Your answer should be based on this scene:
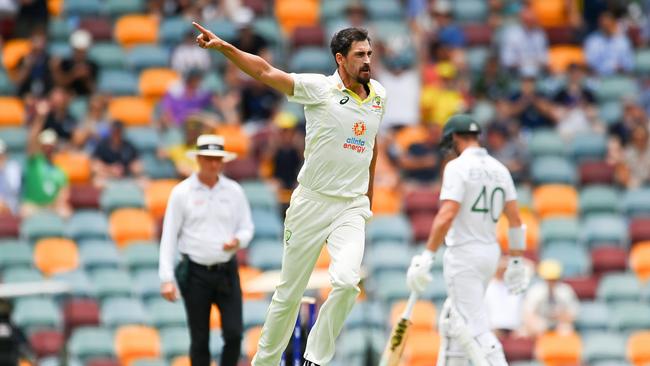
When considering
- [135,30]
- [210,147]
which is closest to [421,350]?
[210,147]

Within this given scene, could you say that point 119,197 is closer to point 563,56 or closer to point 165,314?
point 165,314

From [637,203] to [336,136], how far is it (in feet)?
31.6

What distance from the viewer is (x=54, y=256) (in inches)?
701

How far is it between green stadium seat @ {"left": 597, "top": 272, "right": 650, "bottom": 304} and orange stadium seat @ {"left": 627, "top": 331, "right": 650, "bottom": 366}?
73 cm

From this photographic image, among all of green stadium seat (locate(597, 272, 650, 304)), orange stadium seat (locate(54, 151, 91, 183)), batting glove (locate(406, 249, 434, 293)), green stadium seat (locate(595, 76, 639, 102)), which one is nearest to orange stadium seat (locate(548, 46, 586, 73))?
green stadium seat (locate(595, 76, 639, 102))

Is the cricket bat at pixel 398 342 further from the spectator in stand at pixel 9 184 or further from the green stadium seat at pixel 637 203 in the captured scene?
the green stadium seat at pixel 637 203

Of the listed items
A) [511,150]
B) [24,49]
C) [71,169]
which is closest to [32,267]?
[71,169]

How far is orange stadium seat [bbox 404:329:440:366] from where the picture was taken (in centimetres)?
1722

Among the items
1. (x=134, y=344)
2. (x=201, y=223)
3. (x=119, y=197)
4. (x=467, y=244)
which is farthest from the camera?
(x=119, y=197)

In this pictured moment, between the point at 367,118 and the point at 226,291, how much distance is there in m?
2.36

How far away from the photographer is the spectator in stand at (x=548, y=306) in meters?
17.7

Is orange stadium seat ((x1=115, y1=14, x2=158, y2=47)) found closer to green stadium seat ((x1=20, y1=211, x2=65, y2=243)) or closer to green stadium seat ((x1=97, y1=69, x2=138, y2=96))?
green stadium seat ((x1=97, y1=69, x2=138, y2=96))

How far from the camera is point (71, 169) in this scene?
1914 cm

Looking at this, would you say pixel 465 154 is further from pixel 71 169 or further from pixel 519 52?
pixel 519 52
